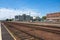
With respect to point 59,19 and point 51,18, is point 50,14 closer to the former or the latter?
point 51,18

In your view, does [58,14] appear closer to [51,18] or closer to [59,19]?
[59,19]

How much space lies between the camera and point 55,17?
111 m

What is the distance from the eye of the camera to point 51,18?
11856cm

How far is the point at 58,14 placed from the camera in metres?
106

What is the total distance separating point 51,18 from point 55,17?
7.52 metres

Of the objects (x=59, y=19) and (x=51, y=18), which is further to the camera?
(x=51, y=18)

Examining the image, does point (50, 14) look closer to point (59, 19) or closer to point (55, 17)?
point (55, 17)

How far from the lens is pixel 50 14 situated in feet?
398

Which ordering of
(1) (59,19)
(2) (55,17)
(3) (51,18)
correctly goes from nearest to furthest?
(1) (59,19) → (2) (55,17) → (3) (51,18)

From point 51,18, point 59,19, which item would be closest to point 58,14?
point 59,19

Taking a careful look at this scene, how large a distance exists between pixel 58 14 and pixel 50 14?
15645mm

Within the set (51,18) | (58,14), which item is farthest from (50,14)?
(58,14)

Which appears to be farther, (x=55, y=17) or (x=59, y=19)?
(x=55, y=17)

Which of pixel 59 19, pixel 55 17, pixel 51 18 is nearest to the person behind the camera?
pixel 59 19
